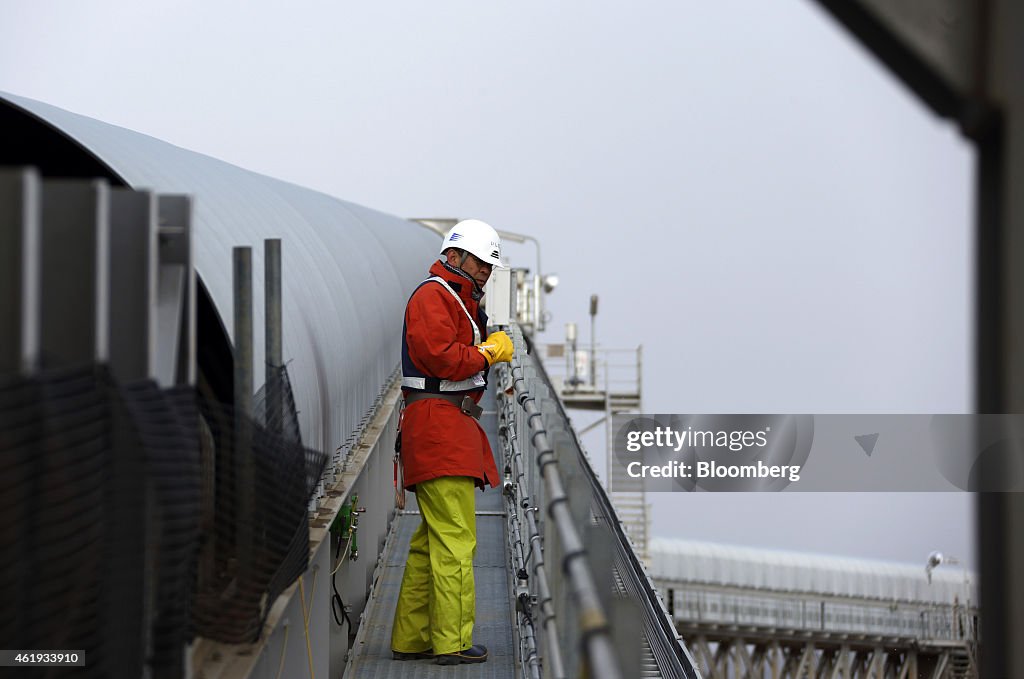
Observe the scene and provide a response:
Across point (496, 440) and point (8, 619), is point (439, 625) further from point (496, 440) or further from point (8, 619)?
point (496, 440)

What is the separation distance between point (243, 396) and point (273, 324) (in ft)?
2.24

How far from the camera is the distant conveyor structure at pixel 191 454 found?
127 inches

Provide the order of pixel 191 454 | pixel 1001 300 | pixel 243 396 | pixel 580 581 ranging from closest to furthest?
1. pixel 580 581
2. pixel 1001 300
3. pixel 191 454
4. pixel 243 396

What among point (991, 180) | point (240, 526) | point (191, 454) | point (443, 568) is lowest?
point (443, 568)

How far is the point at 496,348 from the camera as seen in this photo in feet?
21.6

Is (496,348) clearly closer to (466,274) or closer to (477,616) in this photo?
(466,274)

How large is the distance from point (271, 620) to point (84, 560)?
1.77 m

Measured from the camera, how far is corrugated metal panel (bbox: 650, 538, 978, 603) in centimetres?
5759

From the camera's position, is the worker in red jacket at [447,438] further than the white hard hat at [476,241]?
No

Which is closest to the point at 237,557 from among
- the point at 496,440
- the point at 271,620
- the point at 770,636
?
the point at 271,620

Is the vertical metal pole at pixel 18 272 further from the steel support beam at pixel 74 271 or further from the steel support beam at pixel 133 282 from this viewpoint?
the steel support beam at pixel 133 282

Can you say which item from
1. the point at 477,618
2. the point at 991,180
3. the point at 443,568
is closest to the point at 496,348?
the point at 443,568

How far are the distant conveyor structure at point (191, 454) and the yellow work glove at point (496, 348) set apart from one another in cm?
51

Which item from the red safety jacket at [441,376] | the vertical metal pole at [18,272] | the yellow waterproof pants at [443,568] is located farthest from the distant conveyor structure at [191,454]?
the red safety jacket at [441,376]
